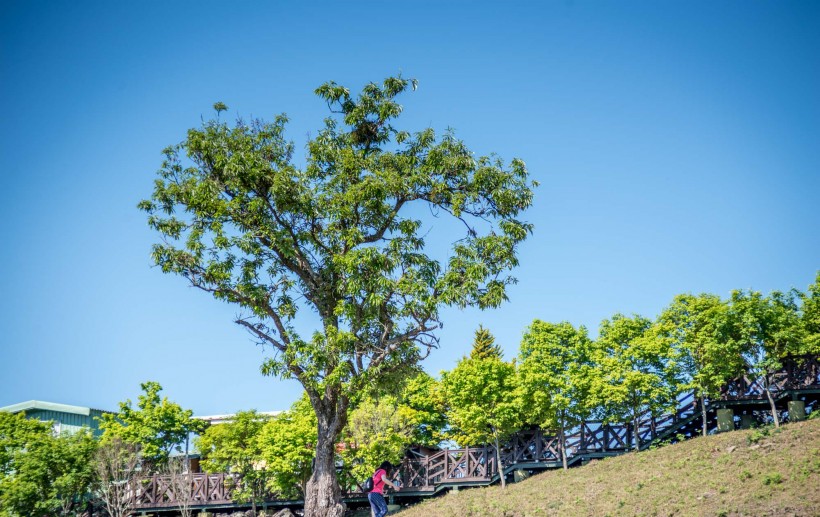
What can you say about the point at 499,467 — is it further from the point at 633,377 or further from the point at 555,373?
the point at 633,377

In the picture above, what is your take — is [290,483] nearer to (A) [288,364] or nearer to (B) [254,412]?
(B) [254,412]

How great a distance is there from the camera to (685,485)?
2188 centimetres

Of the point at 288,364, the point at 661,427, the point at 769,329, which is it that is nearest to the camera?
the point at 288,364

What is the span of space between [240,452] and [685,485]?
2106 centimetres

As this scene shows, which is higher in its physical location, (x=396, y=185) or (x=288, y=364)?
(x=396, y=185)

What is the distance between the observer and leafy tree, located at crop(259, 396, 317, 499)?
3128cm

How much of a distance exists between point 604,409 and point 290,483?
15.4m

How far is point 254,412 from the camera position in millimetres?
35875

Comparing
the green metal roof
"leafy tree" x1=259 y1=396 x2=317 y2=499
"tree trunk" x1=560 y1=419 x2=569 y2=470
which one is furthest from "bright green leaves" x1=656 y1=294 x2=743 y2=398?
the green metal roof

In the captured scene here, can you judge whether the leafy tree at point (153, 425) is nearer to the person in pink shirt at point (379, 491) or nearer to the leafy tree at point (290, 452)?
the leafy tree at point (290, 452)

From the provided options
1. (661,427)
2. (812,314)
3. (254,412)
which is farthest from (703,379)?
(254,412)

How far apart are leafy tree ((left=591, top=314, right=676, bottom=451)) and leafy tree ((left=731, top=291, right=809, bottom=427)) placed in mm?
3449

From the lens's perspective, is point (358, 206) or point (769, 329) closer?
point (358, 206)

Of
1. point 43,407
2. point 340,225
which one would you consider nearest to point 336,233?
point 340,225
